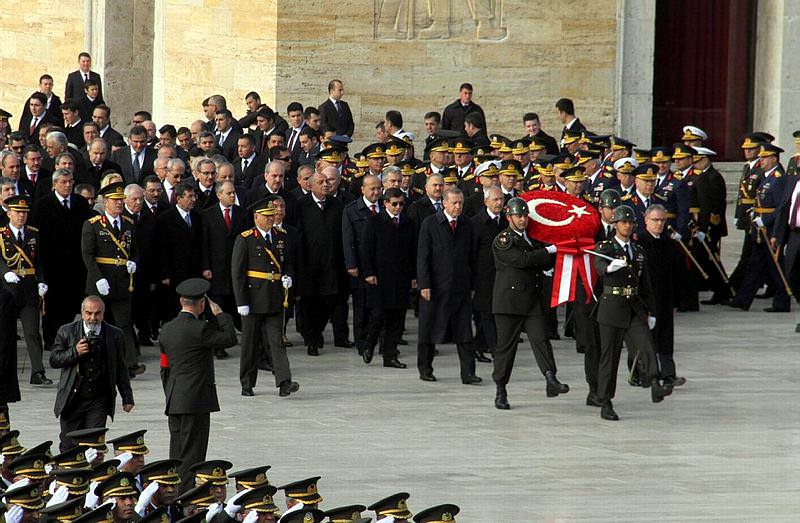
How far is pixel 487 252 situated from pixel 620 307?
2195 millimetres

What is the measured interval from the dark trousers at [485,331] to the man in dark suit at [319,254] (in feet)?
4.50

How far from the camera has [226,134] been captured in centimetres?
2242

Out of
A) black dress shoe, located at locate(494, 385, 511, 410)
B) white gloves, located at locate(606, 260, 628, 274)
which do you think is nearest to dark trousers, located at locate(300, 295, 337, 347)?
black dress shoe, located at locate(494, 385, 511, 410)

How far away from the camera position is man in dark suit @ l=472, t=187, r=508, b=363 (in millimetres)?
16484

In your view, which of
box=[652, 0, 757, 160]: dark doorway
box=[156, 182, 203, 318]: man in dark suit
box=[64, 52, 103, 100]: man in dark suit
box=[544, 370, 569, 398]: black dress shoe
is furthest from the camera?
box=[652, 0, 757, 160]: dark doorway

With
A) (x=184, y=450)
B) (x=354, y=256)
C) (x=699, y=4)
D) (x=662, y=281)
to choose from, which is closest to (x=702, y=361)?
(x=662, y=281)

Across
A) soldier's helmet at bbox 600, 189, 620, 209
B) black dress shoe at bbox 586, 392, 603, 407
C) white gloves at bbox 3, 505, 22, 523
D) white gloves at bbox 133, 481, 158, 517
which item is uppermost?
soldier's helmet at bbox 600, 189, 620, 209

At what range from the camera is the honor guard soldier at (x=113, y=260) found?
52.9 feet

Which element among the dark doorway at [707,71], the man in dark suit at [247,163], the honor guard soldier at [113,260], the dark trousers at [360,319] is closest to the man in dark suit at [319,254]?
the dark trousers at [360,319]

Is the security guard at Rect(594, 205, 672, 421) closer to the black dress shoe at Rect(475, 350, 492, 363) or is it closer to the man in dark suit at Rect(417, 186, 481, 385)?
the man in dark suit at Rect(417, 186, 481, 385)

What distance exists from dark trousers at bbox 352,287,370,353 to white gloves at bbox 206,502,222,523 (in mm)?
7609

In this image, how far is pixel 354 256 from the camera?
17.1m

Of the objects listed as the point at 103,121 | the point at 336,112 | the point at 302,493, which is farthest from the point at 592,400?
the point at 336,112

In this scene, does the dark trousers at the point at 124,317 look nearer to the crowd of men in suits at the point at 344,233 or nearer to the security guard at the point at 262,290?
the crowd of men in suits at the point at 344,233
